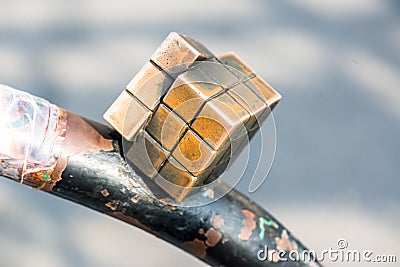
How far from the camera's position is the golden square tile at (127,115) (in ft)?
1.78

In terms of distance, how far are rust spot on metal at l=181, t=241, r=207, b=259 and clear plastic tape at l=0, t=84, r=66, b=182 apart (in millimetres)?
168

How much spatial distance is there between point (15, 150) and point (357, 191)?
4.26ft

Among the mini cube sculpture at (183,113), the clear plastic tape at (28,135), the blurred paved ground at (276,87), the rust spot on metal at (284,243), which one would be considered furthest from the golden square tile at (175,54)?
the blurred paved ground at (276,87)

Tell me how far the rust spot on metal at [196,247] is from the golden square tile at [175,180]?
2.2 inches

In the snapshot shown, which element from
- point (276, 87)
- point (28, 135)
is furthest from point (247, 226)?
point (276, 87)

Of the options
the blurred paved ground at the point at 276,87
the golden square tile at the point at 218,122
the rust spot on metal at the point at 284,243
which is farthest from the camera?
the blurred paved ground at the point at 276,87

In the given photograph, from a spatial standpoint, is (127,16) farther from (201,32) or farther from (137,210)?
(137,210)

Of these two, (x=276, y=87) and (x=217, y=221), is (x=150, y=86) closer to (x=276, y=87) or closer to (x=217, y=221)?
(x=217, y=221)

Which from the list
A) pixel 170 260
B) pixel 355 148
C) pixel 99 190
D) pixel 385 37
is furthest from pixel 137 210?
pixel 385 37

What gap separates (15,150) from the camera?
527mm

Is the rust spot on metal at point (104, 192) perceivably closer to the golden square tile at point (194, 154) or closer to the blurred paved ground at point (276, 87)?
the golden square tile at point (194, 154)

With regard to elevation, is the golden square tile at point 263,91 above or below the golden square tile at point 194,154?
above

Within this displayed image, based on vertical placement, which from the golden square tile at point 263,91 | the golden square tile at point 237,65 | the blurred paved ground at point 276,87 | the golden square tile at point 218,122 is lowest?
the blurred paved ground at point 276,87

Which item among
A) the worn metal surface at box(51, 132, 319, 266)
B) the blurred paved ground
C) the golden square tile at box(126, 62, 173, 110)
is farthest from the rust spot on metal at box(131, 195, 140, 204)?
the blurred paved ground
